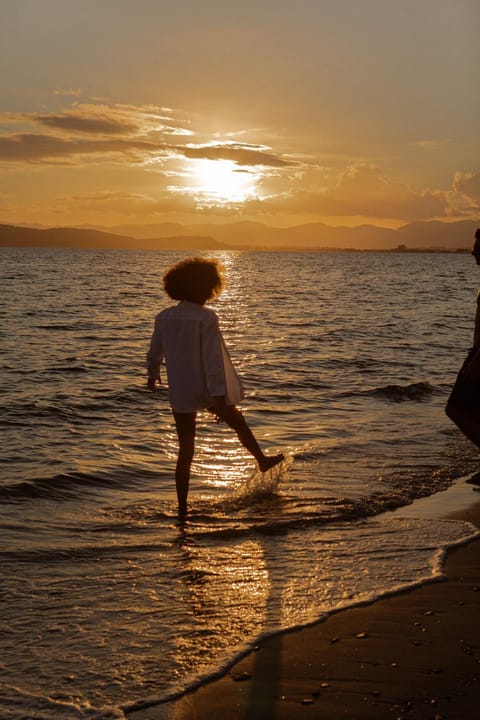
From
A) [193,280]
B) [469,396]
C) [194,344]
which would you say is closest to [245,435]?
[194,344]

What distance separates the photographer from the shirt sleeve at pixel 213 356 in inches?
233

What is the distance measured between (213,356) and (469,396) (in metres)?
2.02

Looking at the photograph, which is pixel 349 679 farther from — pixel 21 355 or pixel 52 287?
pixel 52 287

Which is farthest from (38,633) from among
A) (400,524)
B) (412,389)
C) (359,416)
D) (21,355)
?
(21,355)

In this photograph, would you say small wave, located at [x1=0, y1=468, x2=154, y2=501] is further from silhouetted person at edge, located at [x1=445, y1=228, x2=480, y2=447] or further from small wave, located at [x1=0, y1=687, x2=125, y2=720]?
small wave, located at [x1=0, y1=687, x2=125, y2=720]

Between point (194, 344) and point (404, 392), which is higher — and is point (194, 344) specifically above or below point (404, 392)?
above

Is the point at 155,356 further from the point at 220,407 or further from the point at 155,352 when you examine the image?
the point at 220,407

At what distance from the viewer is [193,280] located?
5945 millimetres

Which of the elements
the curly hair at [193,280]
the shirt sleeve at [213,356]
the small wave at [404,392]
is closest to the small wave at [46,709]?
the shirt sleeve at [213,356]

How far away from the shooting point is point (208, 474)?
7.89m

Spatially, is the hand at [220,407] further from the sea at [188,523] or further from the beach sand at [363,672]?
the beach sand at [363,672]

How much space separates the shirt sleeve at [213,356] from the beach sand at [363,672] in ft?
7.23

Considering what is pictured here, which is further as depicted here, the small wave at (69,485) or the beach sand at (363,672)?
the small wave at (69,485)

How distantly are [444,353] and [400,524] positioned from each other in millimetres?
14646
